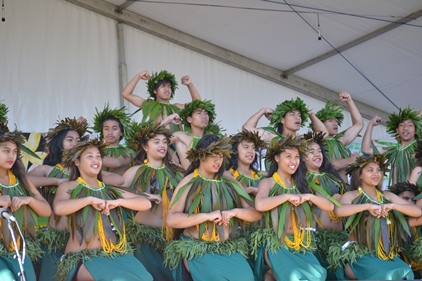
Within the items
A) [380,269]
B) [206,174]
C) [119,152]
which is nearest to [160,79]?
[119,152]

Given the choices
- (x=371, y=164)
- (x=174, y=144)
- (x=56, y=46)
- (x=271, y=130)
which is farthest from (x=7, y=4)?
(x=371, y=164)

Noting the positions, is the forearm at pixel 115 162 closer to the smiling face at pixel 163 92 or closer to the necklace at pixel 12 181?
the smiling face at pixel 163 92

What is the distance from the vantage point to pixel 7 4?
7.27 metres

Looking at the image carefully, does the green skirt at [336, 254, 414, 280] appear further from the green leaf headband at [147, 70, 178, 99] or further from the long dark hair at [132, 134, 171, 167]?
the green leaf headband at [147, 70, 178, 99]

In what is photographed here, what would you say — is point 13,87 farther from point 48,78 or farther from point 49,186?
point 49,186

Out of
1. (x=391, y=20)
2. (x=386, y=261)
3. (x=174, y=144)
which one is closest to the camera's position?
(x=386, y=261)

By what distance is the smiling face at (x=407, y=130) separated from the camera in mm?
5751

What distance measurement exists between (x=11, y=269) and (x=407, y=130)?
11.6ft

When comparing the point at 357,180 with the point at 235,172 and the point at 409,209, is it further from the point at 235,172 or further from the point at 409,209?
the point at 235,172

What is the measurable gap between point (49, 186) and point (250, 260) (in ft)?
4.65

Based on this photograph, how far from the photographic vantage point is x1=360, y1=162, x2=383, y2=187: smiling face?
4.49 meters

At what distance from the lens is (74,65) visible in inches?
298

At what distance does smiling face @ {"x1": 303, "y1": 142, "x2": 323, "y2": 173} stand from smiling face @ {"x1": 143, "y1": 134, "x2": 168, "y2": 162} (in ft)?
3.43

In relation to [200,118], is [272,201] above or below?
below
